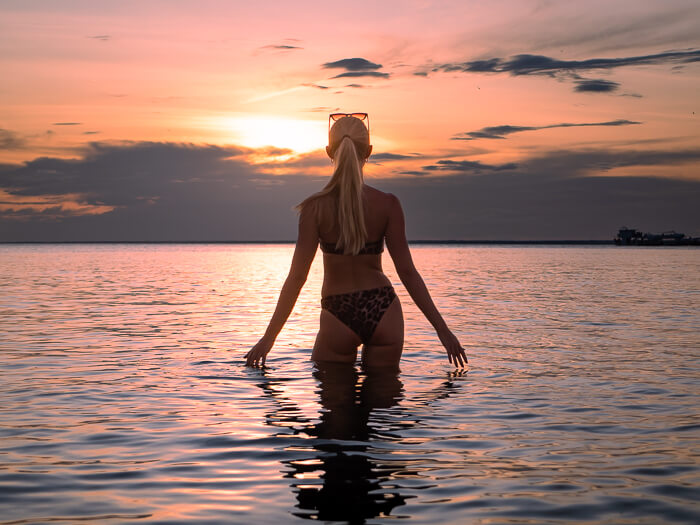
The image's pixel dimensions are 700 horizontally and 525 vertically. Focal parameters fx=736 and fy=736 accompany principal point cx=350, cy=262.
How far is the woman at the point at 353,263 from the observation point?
6.73 meters

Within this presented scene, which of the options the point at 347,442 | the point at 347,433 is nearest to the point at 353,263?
the point at 347,433

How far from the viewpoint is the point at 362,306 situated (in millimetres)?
7145

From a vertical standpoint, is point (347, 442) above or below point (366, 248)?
below

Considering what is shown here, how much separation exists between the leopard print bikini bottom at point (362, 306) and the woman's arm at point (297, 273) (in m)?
0.43

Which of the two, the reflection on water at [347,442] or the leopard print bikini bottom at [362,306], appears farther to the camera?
the leopard print bikini bottom at [362,306]

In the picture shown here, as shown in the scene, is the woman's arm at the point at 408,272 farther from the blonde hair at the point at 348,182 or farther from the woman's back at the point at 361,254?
the blonde hair at the point at 348,182

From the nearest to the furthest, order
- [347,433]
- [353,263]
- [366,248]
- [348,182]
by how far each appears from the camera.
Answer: [347,433], [348,182], [366,248], [353,263]

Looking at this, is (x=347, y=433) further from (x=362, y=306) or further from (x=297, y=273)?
(x=297, y=273)

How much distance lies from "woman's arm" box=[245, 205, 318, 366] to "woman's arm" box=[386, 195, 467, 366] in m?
0.73

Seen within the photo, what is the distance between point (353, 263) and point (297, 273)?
0.55 m

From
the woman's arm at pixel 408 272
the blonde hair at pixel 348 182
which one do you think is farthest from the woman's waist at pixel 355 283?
the blonde hair at pixel 348 182

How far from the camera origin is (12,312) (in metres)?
18.7

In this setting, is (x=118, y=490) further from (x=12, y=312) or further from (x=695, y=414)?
(x=12, y=312)

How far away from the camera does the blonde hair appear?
6.64 metres
